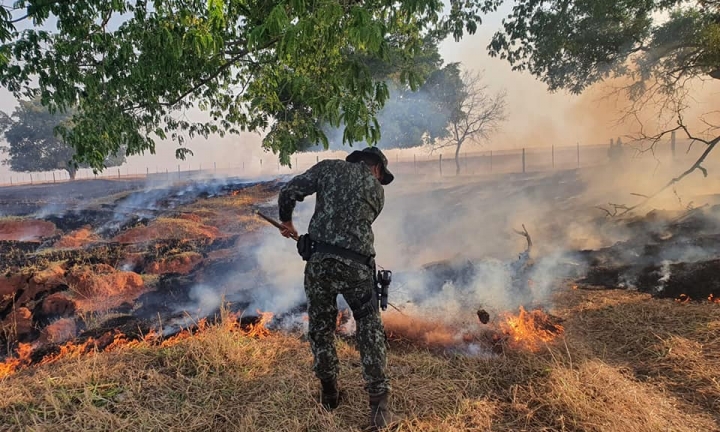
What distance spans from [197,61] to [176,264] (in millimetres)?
6725

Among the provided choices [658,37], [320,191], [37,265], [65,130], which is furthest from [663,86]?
[37,265]

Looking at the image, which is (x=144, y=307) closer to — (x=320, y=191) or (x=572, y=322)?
(x=320, y=191)

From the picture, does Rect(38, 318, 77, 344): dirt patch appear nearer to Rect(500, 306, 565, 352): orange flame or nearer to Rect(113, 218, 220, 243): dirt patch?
Rect(113, 218, 220, 243): dirt patch

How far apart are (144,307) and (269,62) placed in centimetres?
515

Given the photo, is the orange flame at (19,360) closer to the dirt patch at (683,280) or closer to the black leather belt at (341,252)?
the black leather belt at (341,252)

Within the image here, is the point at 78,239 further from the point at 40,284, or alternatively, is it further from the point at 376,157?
the point at 376,157

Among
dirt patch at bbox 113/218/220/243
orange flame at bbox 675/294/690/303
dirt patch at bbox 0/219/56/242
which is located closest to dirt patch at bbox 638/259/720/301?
orange flame at bbox 675/294/690/303

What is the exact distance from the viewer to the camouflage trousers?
9.09 feet

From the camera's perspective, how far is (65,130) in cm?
356

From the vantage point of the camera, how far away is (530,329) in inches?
190

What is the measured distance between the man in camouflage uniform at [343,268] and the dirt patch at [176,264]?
717cm

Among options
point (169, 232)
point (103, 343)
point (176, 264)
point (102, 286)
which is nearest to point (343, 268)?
point (103, 343)

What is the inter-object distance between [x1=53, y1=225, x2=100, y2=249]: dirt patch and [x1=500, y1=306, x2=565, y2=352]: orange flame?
39.4 ft

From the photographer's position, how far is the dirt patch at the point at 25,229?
40.1ft
